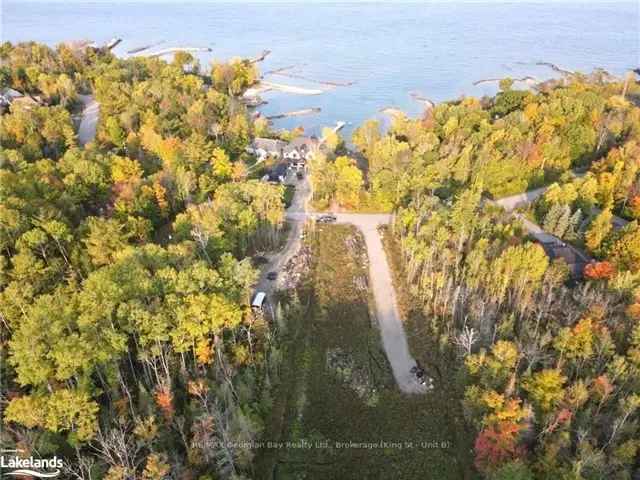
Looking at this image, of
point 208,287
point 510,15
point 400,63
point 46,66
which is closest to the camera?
point 208,287

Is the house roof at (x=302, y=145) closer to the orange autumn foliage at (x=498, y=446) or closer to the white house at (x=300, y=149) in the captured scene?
the white house at (x=300, y=149)

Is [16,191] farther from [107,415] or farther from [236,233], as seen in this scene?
[107,415]

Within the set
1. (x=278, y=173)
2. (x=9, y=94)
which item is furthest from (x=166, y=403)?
(x=9, y=94)

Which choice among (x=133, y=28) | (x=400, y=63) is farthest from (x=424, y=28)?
(x=133, y=28)

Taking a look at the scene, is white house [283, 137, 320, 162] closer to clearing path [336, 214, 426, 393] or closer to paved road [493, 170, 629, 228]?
clearing path [336, 214, 426, 393]

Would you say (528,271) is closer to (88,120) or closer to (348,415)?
(348,415)
